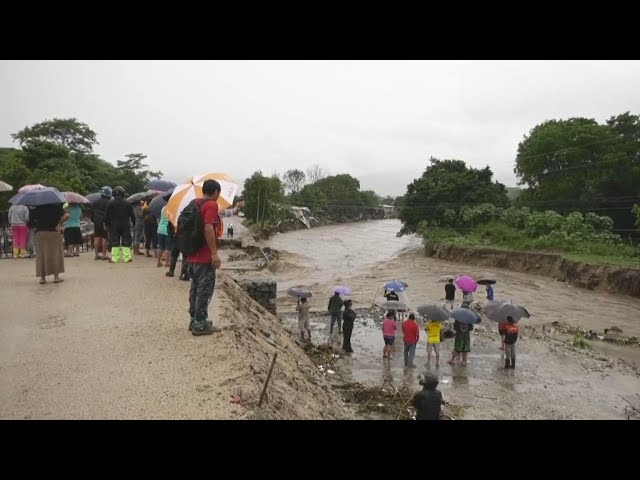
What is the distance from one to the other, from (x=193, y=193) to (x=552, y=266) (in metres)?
22.9

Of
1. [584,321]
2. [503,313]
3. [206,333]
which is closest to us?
[206,333]

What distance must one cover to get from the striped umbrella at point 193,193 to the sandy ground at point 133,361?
4.71ft

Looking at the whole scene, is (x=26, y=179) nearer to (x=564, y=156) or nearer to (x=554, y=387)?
(x=554, y=387)

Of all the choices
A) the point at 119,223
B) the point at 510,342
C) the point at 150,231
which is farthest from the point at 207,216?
the point at 510,342

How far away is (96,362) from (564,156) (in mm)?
41196

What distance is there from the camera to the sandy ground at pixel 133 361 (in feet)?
12.8

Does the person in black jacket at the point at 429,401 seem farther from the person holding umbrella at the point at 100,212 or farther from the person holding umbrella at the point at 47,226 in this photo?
the person holding umbrella at the point at 100,212

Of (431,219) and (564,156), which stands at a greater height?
(564,156)

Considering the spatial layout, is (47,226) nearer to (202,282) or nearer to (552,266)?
(202,282)

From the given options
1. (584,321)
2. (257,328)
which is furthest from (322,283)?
(257,328)

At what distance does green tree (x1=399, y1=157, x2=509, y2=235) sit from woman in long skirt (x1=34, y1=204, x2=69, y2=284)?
104 ft

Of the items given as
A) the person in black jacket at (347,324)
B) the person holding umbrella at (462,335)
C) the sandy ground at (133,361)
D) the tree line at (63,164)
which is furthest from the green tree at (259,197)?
the sandy ground at (133,361)

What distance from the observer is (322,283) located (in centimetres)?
2231

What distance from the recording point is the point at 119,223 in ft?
30.7
